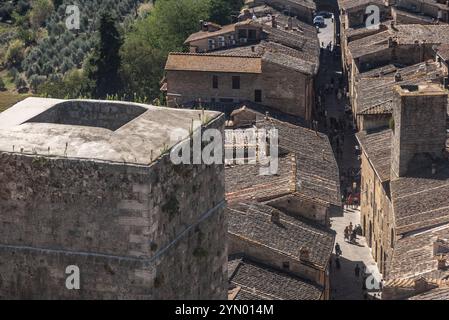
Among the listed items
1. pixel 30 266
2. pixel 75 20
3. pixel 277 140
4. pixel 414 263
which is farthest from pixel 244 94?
pixel 30 266

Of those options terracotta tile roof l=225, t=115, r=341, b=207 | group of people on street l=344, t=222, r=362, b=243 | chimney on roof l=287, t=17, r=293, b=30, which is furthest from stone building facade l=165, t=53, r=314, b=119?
chimney on roof l=287, t=17, r=293, b=30

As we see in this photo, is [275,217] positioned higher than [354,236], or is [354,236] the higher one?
[275,217]

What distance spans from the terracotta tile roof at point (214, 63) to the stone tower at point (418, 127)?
13.2 metres

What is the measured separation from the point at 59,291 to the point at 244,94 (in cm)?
4243

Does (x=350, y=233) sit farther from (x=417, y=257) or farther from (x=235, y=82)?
(x=235, y=82)

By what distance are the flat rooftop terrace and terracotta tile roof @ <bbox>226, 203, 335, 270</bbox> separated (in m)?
19.1

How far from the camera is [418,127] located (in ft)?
160

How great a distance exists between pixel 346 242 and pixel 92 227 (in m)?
33.4

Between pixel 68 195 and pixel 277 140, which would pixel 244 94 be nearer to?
pixel 277 140

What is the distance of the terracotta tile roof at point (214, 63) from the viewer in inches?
2420

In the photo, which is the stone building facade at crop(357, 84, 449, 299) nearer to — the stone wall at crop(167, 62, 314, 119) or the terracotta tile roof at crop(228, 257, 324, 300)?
the terracotta tile roof at crop(228, 257, 324, 300)

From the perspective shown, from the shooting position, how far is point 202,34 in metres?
71.2

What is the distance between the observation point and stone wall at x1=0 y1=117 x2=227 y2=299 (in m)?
19.0

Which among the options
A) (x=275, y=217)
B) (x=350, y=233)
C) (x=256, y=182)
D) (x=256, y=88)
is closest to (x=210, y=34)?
(x=256, y=88)
